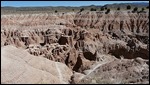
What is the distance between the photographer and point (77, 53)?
48688 millimetres

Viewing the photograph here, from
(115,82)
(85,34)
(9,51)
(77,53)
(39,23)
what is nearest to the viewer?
(115,82)

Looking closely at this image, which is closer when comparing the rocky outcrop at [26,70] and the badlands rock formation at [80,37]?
the rocky outcrop at [26,70]

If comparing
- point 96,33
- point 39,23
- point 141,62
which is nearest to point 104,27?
point 96,33

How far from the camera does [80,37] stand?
56.6m

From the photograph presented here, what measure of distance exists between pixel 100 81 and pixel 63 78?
5111 millimetres

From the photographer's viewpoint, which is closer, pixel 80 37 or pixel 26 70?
pixel 26 70

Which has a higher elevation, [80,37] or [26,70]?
[26,70]

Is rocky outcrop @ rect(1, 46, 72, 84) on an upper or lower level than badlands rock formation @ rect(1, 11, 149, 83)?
upper

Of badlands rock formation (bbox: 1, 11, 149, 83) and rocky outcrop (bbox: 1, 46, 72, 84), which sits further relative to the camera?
badlands rock formation (bbox: 1, 11, 149, 83)

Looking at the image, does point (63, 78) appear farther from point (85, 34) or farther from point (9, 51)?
point (85, 34)

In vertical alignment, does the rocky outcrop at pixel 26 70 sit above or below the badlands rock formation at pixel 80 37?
above

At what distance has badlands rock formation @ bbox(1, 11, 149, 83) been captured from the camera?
150 feet

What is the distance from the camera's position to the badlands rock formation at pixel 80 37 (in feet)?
150

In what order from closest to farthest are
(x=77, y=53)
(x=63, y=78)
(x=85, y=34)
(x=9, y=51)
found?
(x=63, y=78) < (x=9, y=51) < (x=77, y=53) < (x=85, y=34)
